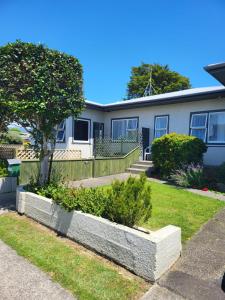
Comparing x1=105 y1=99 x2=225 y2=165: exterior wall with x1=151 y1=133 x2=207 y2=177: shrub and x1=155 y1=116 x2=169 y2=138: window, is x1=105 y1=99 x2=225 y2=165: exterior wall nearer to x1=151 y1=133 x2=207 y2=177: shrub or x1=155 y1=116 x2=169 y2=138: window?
x1=155 y1=116 x2=169 y2=138: window

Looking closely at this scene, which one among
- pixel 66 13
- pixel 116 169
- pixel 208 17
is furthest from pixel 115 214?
pixel 208 17

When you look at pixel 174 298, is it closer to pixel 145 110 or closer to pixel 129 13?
pixel 129 13

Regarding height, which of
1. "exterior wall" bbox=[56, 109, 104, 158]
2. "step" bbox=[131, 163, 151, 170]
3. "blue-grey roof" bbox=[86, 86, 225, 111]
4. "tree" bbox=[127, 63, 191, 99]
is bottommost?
"step" bbox=[131, 163, 151, 170]

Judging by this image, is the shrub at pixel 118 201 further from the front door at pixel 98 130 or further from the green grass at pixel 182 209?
the front door at pixel 98 130

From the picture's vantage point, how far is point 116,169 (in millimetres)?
12000

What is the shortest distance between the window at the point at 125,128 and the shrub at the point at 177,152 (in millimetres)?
3605

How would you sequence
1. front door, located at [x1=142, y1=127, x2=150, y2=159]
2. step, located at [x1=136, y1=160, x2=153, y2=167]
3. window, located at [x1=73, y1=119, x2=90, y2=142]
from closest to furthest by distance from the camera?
step, located at [x1=136, y1=160, x2=153, y2=167] < front door, located at [x1=142, y1=127, x2=150, y2=159] < window, located at [x1=73, y1=119, x2=90, y2=142]

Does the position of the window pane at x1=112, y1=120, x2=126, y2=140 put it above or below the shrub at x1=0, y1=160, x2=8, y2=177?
above

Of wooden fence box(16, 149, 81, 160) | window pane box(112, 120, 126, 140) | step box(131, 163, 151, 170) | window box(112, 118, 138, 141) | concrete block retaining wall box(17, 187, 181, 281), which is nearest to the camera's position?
concrete block retaining wall box(17, 187, 181, 281)

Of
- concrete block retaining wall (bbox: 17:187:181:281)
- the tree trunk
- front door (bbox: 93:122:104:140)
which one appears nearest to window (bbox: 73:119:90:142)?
front door (bbox: 93:122:104:140)

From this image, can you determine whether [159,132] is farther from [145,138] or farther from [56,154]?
[56,154]

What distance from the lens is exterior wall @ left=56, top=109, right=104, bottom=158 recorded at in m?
14.3

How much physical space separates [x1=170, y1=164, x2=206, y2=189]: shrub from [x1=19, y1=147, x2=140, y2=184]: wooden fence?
3482 millimetres

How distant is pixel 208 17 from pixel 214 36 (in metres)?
2.74
